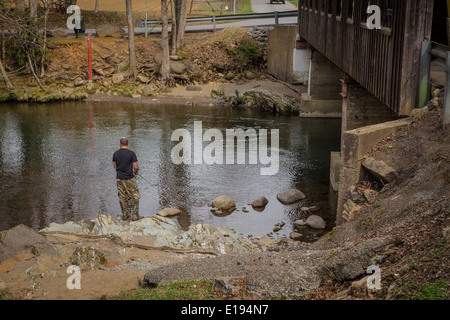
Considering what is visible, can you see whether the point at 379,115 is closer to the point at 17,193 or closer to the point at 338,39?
the point at 338,39

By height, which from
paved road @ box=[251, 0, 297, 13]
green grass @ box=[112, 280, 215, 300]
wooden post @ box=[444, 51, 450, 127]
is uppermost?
paved road @ box=[251, 0, 297, 13]

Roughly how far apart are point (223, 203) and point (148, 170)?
4.16 metres

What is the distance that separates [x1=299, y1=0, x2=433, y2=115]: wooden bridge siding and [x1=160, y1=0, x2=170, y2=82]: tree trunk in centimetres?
1457

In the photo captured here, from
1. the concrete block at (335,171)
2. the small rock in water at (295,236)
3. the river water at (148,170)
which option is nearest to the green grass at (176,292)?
the small rock in water at (295,236)

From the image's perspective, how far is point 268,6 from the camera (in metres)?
51.9

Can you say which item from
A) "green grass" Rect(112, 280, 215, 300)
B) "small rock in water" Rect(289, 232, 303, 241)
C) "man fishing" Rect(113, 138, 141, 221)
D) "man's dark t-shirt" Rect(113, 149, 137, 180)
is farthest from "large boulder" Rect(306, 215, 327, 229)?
"green grass" Rect(112, 280, 215, 300)

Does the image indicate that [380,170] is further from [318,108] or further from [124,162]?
[318,108]

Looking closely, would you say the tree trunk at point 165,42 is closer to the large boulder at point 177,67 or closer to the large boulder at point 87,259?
the large boulder at point 177,67

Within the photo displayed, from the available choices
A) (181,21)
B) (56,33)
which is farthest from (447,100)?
(56,33)

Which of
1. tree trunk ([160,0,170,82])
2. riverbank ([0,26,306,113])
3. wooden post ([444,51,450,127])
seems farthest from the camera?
tree trunk ([160,0,170,82])

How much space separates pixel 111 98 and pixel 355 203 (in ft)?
73.0

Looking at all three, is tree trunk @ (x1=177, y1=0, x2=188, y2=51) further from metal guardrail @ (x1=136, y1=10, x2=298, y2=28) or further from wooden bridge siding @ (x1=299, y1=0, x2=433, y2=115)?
wooden bridge siding @ (x1=299, y1=0, x2=433, y2=115)

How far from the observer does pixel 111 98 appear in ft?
108

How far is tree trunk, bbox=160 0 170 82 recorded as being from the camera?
107 feet
